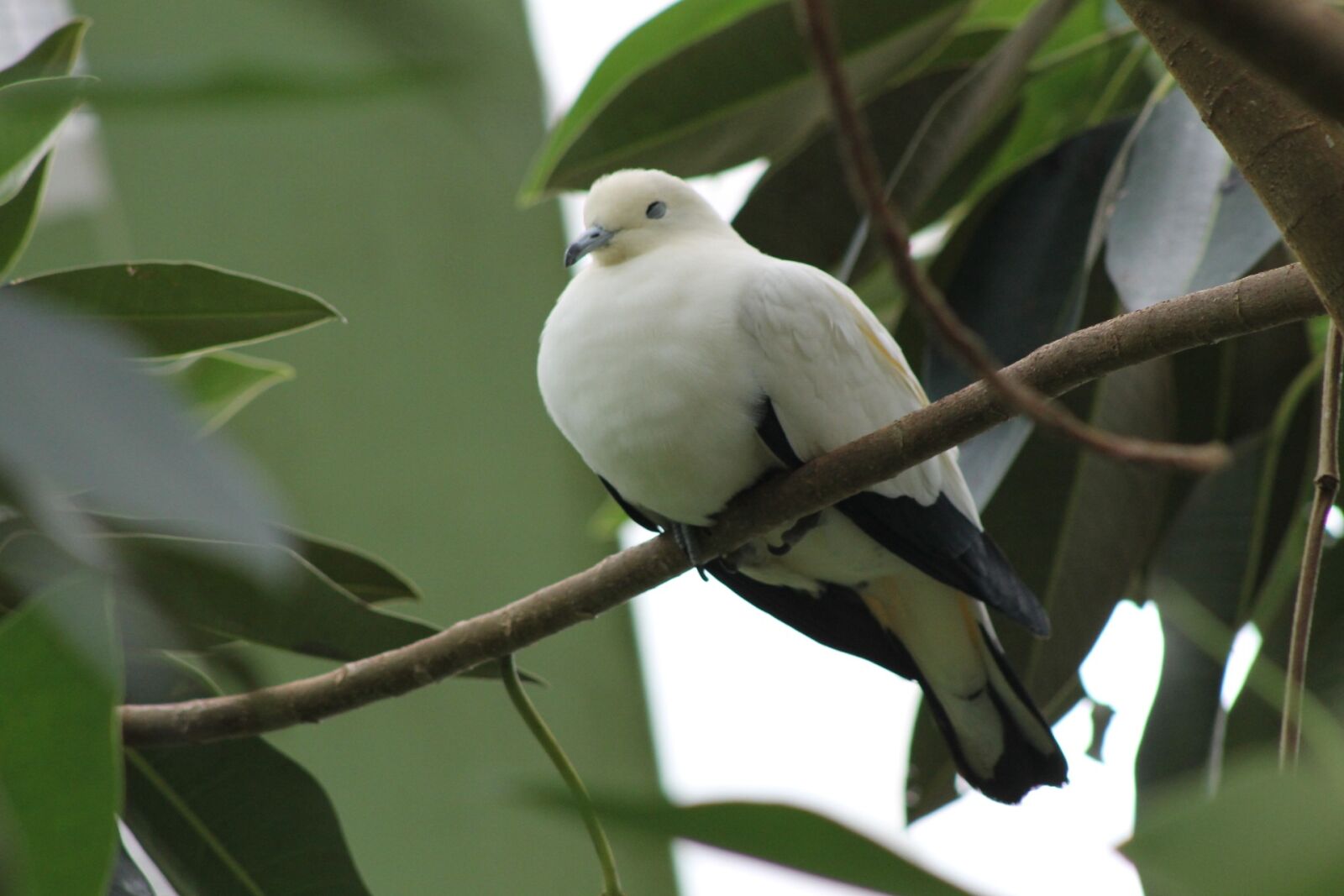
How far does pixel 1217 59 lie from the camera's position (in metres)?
0.93

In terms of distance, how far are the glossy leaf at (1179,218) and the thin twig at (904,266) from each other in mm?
903

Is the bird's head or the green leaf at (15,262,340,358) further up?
the bird's head

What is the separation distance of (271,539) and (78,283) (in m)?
0.99

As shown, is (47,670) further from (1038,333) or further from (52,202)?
(52,202)

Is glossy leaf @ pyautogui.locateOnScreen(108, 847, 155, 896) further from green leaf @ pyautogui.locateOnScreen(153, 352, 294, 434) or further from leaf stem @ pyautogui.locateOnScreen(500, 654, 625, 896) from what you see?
green leaf @ pyautogui.locateOnScreen(153, 352, 294, 434)

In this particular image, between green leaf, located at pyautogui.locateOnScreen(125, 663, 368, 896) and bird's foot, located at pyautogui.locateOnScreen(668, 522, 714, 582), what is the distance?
0.44 meters

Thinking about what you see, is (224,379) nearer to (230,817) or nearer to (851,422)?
(230,817)

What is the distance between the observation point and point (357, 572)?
1.51 meters

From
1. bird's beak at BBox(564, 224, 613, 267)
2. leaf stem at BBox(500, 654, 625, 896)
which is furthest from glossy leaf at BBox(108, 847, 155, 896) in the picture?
bird's beak at BBox(564, 224, 613, 267)

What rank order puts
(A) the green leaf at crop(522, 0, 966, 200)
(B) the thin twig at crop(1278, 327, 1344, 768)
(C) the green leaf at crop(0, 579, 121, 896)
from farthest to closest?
(A) the green leaf at crop(522, 0, 966, 200) < (B) the thin twig at crop(1278, 327, 1344, 768) < (C) the green leaf at crop(0, 579, 121, 896)

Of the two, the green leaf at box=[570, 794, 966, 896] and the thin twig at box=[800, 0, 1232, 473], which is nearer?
the green leaf at box=[570, 794, 966, 896]

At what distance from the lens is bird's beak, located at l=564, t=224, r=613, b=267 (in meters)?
1.75

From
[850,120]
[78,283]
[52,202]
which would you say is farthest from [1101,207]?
[52,202]

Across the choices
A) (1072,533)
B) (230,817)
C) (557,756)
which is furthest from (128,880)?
(1072,533)
